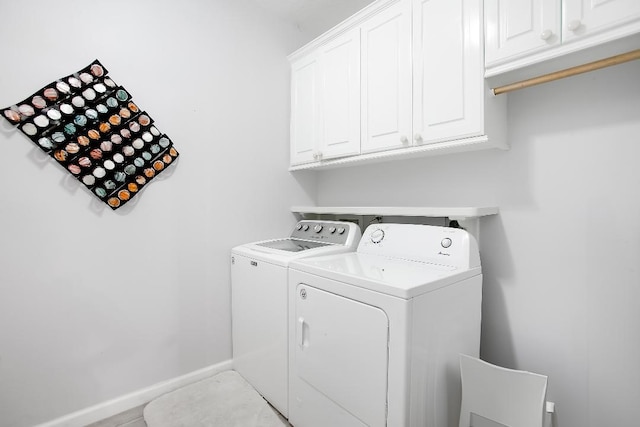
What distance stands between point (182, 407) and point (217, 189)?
4.41 ft

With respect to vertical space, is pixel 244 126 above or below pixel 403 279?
above

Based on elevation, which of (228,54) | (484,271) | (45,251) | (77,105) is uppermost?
(228,54)

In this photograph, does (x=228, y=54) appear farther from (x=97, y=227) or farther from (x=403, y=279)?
(x=403, y=279)

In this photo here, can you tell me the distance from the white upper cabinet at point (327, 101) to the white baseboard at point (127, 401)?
5.41 feet

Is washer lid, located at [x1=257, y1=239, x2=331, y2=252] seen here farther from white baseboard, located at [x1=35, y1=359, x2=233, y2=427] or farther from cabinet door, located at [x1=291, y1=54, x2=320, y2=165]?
white baseboard, located at [x1=35, y1=359, x2=233, y2=427]

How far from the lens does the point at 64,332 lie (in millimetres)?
1554

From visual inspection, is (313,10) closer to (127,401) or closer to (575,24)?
(575,24)

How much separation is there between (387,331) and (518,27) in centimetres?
130

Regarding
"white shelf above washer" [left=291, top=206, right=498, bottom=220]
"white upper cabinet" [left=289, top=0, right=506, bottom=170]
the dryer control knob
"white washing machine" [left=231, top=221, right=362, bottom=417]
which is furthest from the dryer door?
"white upper cabinet" [left=289, top=0, right=506, bottom=170]

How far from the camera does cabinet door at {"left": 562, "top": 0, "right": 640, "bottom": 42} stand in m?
0.95

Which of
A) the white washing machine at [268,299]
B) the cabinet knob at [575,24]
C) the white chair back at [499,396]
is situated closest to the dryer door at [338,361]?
the white washing machine at [268,299]

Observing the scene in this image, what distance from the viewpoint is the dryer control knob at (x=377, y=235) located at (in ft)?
5.70

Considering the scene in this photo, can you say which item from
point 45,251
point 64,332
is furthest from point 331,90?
point 64,332

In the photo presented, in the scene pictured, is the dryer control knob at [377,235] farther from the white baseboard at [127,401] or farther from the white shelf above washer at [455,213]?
the white baseboard at [127,401]
